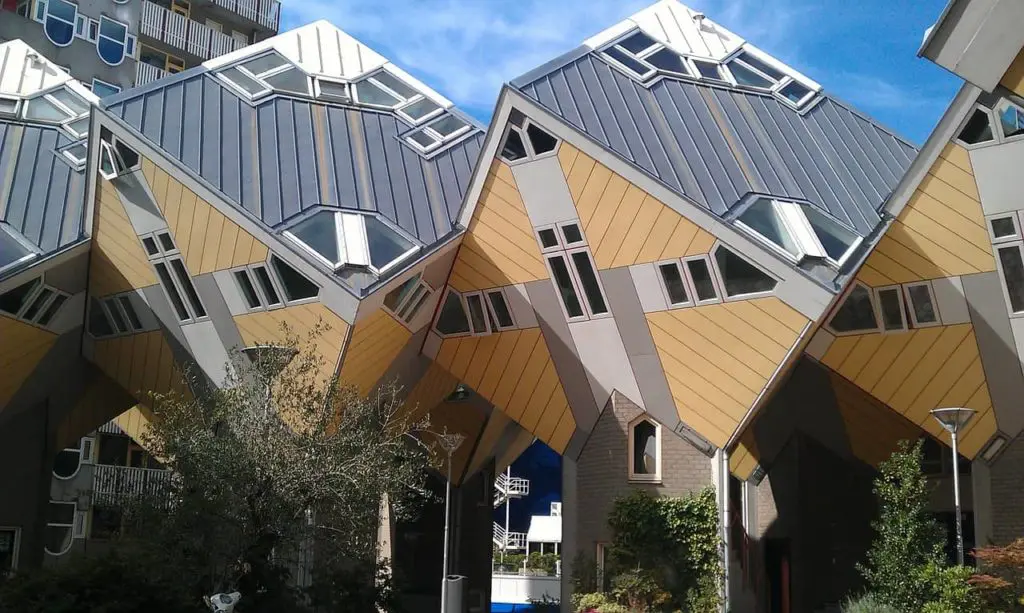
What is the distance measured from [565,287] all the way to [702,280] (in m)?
3.30

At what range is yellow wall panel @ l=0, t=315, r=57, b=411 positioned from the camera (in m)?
25.4

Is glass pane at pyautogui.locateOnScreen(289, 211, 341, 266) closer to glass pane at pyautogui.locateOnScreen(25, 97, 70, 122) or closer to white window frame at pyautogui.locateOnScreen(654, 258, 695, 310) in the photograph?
white window frame at pyautogui.locateOnScreen(654, 258, 695, 310)

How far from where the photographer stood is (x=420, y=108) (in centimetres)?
3122

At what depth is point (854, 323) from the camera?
22875 millimetres

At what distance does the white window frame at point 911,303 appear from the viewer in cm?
2186

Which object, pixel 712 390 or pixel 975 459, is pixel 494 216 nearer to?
pixel 712 390

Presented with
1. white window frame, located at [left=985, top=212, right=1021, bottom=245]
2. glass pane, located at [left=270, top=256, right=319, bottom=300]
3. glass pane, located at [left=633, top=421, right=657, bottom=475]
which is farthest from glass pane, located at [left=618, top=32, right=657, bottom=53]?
glass pane, located at [left=270, top=256, right=319, bottom=300]

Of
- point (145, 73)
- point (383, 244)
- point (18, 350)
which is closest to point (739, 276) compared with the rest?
point (383, 244)

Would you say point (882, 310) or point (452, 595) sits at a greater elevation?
point (882, 310)

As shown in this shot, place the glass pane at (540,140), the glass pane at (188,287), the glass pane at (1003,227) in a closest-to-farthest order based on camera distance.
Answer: the glass pane at (1003,227), the glass pane at (540,140), the glass pane at (188,287)

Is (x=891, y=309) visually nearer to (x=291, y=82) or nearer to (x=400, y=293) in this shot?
(x=400, y=293)

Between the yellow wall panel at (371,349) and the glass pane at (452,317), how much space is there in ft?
3.33

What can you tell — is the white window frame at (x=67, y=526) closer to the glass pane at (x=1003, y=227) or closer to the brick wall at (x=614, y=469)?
the brick wall at (x=614, y=469)

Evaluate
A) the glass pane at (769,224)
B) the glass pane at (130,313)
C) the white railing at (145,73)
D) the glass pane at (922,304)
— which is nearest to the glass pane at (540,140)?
the glass pane at (769,224)
